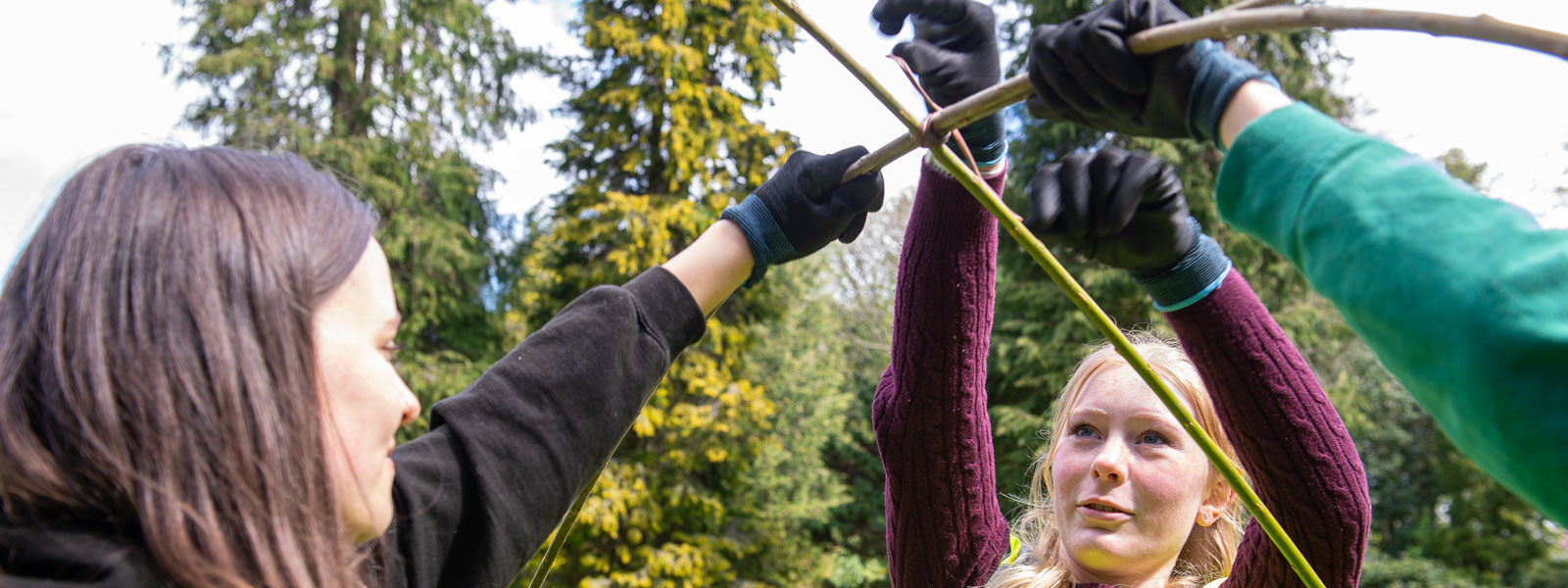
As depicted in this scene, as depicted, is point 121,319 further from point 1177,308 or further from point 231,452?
point 1177,308

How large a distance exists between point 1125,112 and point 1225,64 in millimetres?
92

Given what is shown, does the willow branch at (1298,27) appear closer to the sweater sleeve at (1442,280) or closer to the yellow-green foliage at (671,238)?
the sweater sleeve at (1442,280)

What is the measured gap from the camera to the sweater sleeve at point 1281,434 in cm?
107

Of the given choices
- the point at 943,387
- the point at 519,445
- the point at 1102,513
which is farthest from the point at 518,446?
the point at 1102,513

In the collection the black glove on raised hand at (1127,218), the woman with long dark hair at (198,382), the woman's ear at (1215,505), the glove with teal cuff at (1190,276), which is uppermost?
the woman with long dark hair at (198,382)

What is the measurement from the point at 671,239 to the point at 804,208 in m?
8.58

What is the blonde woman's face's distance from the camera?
1.30m

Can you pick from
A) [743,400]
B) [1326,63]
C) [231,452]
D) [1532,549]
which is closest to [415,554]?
[231,452]

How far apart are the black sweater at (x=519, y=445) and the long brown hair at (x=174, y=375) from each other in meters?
0.20

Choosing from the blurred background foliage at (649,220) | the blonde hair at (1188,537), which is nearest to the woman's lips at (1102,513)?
the blonde hair at (1188,537)

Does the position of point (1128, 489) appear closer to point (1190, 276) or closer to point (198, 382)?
point (1190, 276)

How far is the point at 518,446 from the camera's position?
106 centimetres

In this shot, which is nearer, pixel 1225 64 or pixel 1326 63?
pixel 1225 64

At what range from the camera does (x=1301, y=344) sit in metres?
8.95
